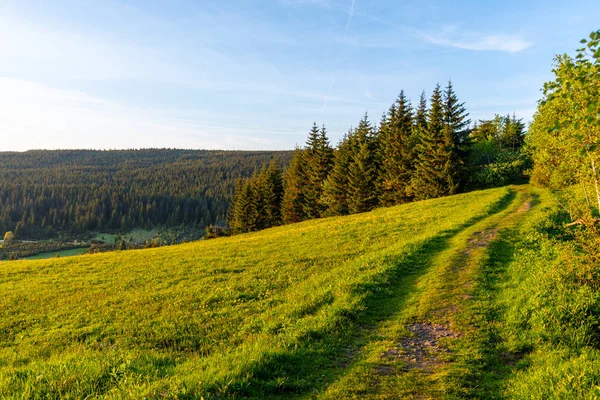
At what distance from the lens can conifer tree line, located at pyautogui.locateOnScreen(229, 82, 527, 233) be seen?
4519 cm

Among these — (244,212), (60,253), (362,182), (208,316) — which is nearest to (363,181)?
(362,182)

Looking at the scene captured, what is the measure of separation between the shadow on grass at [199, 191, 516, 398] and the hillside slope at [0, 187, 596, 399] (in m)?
0.03

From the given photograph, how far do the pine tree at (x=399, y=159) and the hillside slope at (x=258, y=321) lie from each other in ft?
84.5

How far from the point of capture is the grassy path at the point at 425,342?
5.91 m

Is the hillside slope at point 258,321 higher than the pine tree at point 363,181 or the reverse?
the reverse

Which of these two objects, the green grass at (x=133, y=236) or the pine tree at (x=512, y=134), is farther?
the green grass at (x=133, y=236)

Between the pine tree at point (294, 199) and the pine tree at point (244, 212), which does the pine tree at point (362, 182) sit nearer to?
the pine tree at point (294, 199)

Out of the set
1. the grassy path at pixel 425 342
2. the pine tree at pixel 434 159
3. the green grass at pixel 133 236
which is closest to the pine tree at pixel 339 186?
the pine tree at pixel 434 159

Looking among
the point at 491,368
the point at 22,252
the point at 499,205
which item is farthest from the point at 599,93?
the point at 22,252

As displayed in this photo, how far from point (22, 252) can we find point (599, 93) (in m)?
173

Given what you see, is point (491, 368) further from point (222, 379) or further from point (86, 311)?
point (86, 311)

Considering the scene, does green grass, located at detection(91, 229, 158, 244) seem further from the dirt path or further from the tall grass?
the dirt path

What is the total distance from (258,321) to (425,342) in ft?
16.2

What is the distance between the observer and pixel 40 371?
6469 millimetres
